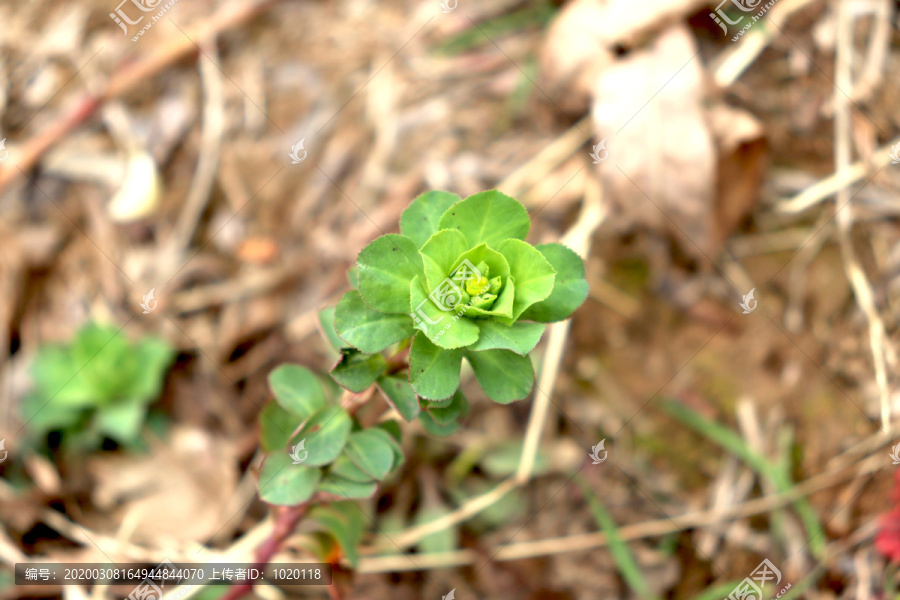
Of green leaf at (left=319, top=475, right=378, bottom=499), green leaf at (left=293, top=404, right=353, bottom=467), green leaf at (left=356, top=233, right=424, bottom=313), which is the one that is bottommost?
green leaf at (left=319, top=475, right=378, bottom=499)

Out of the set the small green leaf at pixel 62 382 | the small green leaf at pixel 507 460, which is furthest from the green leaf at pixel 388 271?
the small green leaf at pixel 62 382

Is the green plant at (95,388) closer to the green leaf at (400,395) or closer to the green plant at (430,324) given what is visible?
the green plant at (430,324)

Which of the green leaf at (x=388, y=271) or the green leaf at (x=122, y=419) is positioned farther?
the green leaf at (x=122, y=419)

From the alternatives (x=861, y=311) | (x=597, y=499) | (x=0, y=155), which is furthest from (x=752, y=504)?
(x=0, y=155)

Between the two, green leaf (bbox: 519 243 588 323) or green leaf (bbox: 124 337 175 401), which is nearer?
green leaf (bbox: 519 243 588 323)

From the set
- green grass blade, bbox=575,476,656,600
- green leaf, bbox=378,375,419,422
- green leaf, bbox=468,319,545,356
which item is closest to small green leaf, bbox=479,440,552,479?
green grass blade, bbox=575,476,656,600

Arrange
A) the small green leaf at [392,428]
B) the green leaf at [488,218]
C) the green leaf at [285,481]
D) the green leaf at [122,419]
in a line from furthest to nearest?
the green leaf at [122,419] < the small green leaf at [392,428] < the green leaf at [285,481] < the green leaf at [488,218]

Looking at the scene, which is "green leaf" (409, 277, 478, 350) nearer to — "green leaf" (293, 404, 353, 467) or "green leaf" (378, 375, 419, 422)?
"green leaf" (378, 375, 419, 422)
